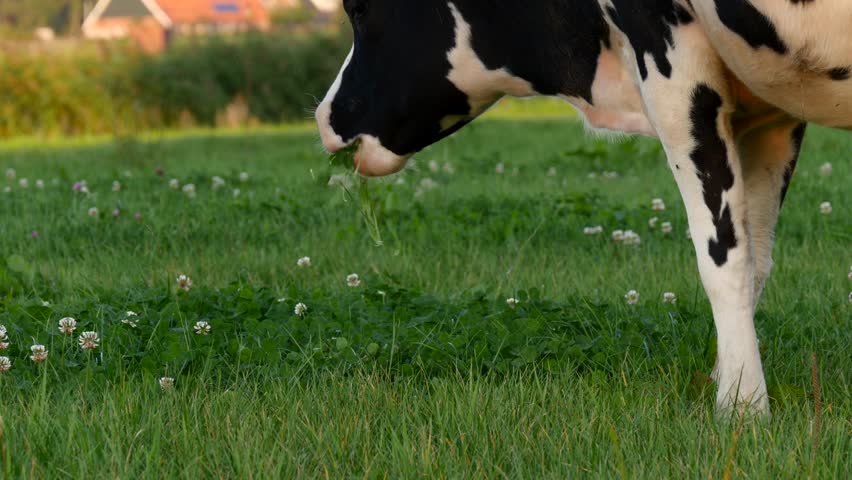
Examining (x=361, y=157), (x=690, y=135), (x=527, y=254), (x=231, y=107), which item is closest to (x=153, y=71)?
(x=231, y=107)

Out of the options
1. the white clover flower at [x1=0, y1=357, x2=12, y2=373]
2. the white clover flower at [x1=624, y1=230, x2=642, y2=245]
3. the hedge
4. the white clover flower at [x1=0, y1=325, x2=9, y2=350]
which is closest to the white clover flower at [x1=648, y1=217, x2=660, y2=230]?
the white clover flower at [x1=624, y1=230, x2=642, y2=245]

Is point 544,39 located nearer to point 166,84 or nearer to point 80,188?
point 80,188

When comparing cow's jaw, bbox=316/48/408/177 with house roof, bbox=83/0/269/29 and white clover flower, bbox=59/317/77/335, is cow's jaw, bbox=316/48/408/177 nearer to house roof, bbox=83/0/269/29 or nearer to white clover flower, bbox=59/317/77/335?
white clover flower, bbox=59/317/77/335

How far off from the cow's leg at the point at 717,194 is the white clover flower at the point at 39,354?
2.28 m

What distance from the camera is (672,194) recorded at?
8.70 m

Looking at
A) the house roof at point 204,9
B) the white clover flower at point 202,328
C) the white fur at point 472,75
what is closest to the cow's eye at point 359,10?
the white fur at point 472,75

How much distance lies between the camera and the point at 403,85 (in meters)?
4.45

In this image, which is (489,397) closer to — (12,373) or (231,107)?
(12,373)

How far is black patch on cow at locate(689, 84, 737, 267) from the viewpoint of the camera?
3.46m

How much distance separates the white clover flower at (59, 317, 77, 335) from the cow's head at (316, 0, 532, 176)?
122 centimetres

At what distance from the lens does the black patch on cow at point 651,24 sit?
337cm

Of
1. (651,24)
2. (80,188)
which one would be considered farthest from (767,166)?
(80,188)

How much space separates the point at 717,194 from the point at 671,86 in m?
0.36

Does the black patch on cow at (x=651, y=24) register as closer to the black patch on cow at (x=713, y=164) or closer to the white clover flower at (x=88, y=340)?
the black patch on cow at (x=713, y=164)
